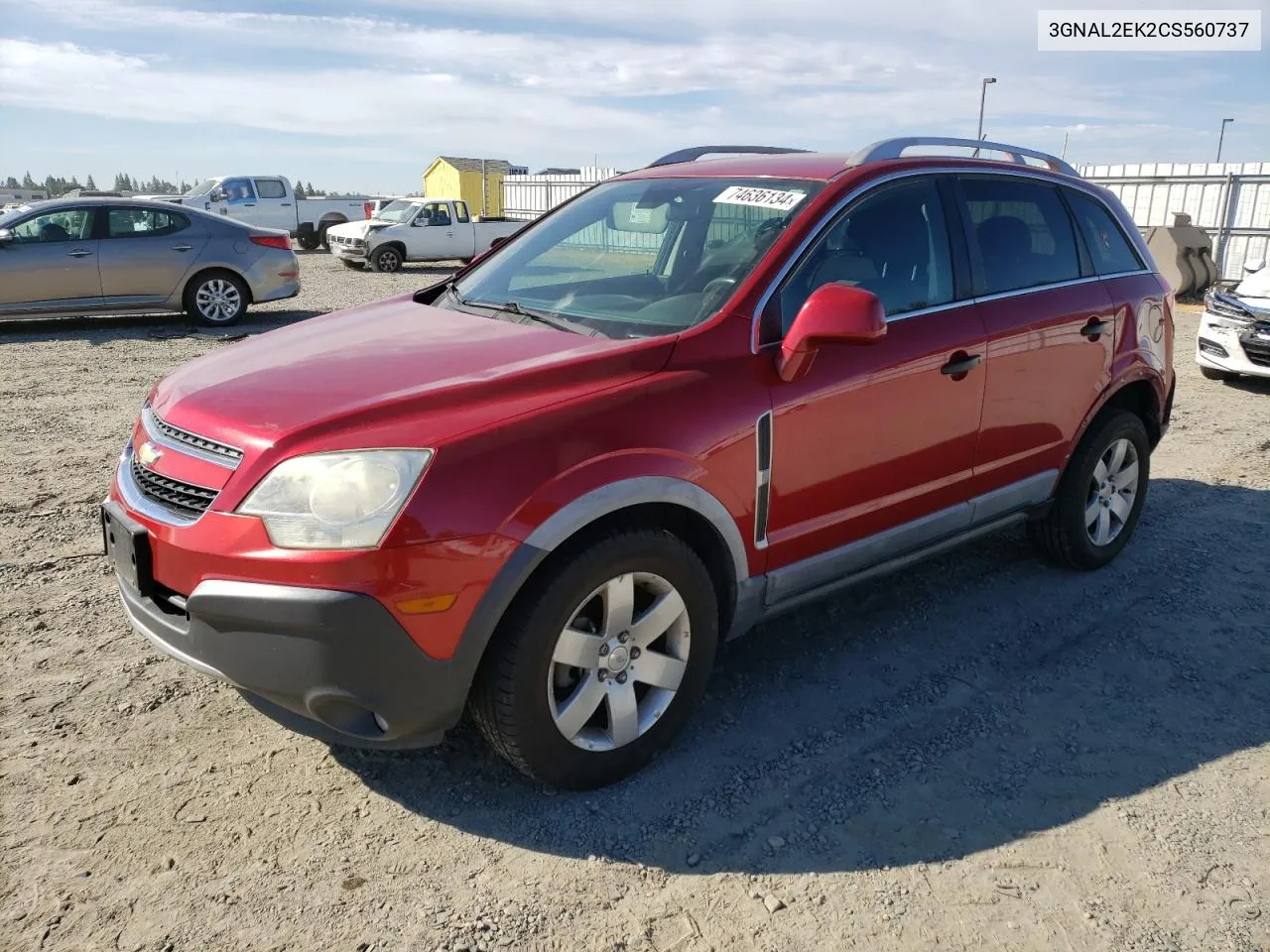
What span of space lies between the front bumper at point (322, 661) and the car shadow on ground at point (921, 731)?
45 centimetres

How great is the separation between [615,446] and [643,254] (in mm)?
1198

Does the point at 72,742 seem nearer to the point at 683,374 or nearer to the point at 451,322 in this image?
the point at 451,322

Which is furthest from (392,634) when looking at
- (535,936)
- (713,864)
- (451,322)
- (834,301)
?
(834,301)

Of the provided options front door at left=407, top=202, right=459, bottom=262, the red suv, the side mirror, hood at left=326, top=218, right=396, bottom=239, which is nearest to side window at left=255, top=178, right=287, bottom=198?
hood at left=326, top=218, right=396, bottom=239

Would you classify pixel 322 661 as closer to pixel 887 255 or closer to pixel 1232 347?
pixel 887 255

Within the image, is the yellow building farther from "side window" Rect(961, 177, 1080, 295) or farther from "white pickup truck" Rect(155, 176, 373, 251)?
"side window" Rect(961, 177, 1080, 295)

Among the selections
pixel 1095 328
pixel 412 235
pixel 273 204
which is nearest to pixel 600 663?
pixel 1095 328

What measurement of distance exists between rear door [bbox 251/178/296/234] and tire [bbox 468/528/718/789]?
80.7ft

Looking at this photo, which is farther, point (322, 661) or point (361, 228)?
point (361, 228)

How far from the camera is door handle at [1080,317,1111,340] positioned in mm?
4258

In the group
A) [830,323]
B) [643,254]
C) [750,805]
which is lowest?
[750,805]

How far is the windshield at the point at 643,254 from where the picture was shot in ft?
10.7

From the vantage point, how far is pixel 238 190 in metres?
24.7

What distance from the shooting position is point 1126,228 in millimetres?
4750
